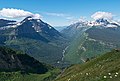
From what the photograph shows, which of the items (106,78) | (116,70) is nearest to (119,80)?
(106,78)

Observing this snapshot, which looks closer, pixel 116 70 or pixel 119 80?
pixel 119 80

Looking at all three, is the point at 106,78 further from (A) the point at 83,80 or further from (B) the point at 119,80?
(A) the point at 83,80

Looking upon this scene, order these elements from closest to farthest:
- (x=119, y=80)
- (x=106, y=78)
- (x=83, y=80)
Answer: (x=119, y=80) < (x=106, y=78) < (x=83, y=80)

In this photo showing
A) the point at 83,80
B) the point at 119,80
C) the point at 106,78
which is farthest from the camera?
the point at 83,80

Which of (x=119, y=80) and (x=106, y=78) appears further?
(x=106, y=78)

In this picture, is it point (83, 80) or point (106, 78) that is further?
point (83, 80)

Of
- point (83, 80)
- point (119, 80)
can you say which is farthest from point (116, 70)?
point (119, 80)

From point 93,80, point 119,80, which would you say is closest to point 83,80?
point 93,80
